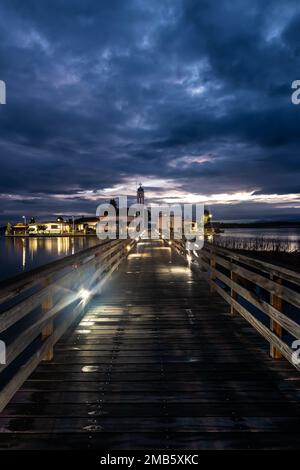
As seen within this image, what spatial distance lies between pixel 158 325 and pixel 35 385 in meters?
3.06

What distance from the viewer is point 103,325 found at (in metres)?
6.80

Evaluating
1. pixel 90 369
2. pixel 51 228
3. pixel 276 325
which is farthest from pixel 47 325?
pixel 51 228

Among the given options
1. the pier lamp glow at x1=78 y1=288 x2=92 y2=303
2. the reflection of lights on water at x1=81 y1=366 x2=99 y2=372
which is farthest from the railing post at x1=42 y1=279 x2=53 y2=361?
the pier lamp glow at x1=78 y1=288 x2=92 y2=303

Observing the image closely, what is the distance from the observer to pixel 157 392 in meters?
3.99

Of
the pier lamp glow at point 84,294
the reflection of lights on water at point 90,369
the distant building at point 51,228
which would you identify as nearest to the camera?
the reflection of lights on water at point 90,369

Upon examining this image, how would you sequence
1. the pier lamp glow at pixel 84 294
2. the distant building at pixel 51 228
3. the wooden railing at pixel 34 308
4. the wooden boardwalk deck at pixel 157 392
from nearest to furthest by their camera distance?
the wooden boardwalk deck at pixel 157 392 → the wooden railing at pixel 34 308 → the pier lamp glow at pixel 84 294 → the distant building at pixel 51 228

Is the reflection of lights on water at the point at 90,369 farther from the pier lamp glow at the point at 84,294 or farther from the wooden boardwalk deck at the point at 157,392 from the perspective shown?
the pier lamp glow at the point at 84,294

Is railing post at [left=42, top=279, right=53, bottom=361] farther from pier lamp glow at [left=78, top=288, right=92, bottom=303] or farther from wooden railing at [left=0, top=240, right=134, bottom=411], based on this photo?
pier lamp glow at [left=78, top=288, right=92, bottom=303]

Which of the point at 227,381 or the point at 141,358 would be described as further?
the point at 141,358

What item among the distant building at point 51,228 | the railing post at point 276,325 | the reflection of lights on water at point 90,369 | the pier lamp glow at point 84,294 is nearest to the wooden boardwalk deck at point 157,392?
the reflection of lights on water at point 90,369

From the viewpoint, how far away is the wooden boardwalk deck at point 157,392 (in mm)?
3154

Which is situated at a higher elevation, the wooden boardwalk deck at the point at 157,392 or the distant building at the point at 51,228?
the distant building at the point at 51,228
